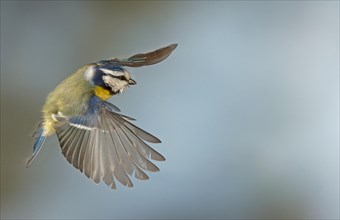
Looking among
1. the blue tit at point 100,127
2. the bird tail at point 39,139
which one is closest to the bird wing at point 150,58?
the blue tit at point 100,127

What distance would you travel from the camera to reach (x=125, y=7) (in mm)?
2145

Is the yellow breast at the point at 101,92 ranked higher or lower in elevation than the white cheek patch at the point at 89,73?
lower

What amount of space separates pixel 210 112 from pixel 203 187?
0.73 feet

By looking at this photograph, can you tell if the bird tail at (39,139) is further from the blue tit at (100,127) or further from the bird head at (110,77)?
the bird head at (110,77)

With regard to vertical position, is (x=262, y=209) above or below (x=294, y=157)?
below

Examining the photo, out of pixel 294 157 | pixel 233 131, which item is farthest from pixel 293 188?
pixel 233 131

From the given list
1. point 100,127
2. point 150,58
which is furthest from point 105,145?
point 150,58

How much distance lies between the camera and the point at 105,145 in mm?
1232

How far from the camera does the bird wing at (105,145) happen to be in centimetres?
116

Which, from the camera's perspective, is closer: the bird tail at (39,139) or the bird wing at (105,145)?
the bird wing at (105,145)

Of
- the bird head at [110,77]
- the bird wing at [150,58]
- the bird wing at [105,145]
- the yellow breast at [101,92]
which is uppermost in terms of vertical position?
the bird wing at [150,58]

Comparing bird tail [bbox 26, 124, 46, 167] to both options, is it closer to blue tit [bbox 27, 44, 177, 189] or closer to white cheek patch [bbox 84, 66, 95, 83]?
blue tit [bbox 27, 44, 177, 189]

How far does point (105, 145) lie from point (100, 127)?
34 millimetres

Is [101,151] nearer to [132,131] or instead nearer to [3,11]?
[132,131]
